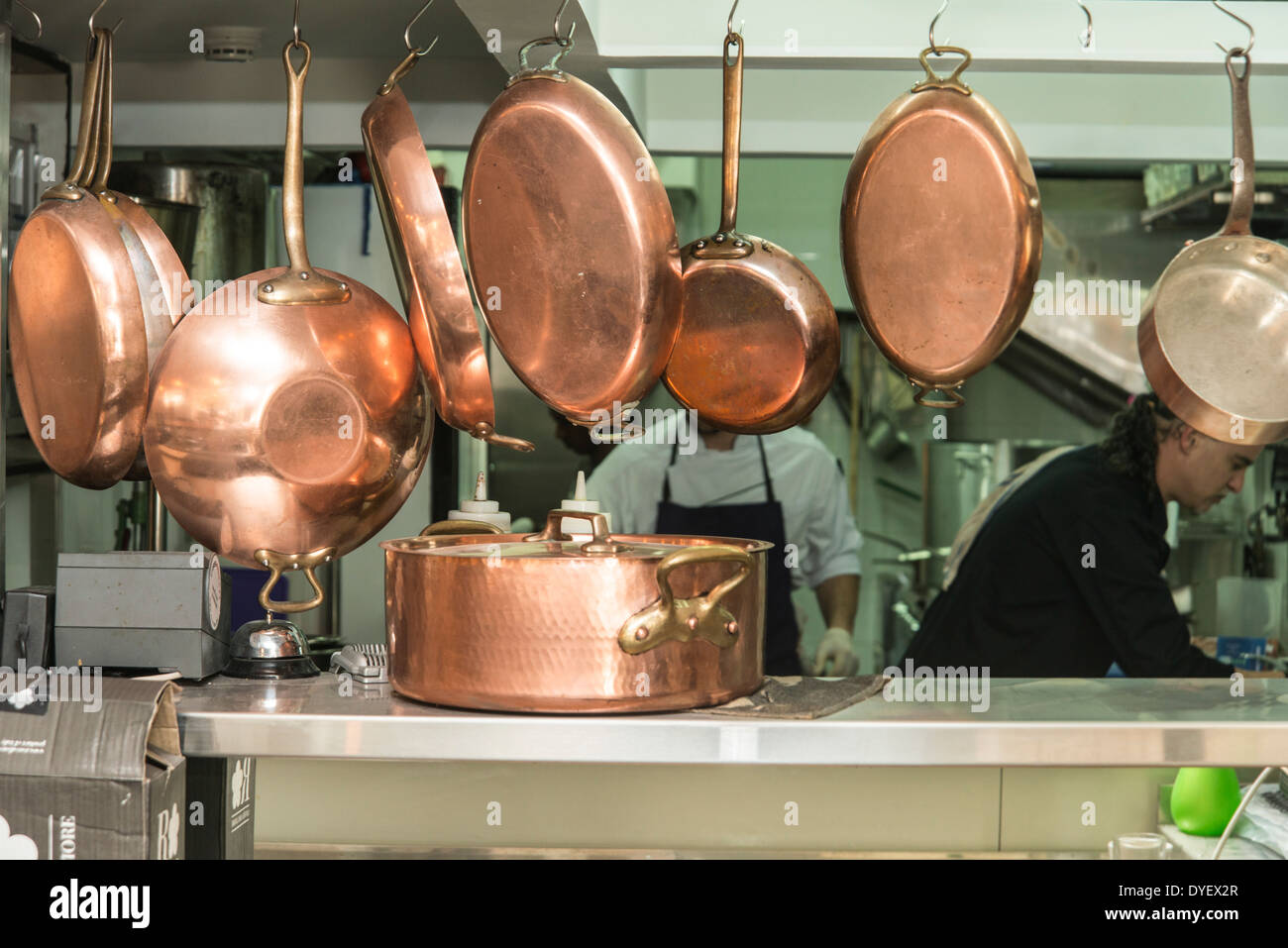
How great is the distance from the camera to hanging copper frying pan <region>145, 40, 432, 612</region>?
1001 millimetres

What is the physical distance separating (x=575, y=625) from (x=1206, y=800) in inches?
35.0

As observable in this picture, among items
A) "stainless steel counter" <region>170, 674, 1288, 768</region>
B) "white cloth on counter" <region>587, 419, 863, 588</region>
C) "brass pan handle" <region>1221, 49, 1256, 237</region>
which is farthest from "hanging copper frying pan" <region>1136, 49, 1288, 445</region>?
"white cloth on counter" <region>587, 419, 863, 588</region>

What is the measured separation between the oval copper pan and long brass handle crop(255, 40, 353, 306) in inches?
2.6

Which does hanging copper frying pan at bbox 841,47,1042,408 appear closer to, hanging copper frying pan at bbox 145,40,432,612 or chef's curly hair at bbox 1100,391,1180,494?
hanging copper frying pan at bbox 145,40,432,612

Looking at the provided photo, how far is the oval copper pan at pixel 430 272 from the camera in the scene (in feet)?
3.40

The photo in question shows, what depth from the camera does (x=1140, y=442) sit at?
6.52 ft

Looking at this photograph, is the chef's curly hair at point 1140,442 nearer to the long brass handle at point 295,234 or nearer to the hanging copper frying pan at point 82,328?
the long brass handle at point 295,234

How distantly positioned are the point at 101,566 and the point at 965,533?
4.94ft

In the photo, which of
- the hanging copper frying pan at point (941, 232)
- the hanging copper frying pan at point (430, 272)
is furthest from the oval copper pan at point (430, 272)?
the hanging copper frying pan at point (941, 232)

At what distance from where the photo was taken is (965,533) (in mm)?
2176

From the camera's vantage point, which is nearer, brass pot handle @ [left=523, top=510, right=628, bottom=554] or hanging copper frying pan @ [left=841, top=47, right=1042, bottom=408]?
brass pot handle @ [left=523, top=510, right=628, bottom=554]

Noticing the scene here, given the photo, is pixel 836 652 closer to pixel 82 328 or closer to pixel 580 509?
pixel 580 509

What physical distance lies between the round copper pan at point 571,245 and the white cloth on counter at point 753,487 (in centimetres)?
157

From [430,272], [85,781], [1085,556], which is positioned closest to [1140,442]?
[1085,556]
